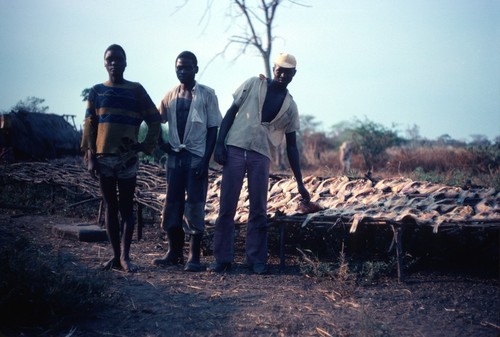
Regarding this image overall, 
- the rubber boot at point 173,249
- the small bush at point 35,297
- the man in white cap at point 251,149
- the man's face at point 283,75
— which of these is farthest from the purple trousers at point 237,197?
the small bush at point 35,297

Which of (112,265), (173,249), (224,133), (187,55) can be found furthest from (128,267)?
(187,55)

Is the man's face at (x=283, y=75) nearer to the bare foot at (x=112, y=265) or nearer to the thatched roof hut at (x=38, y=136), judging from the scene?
the bare foot at (x=112, y=265)

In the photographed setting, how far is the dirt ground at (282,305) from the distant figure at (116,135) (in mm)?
541

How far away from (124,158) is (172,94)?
0.85m

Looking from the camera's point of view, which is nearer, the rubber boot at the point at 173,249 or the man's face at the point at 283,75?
the man's face at the point at 283,75

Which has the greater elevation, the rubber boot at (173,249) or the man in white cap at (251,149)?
the man in white cap at (251,149)

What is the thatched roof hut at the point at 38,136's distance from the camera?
12.1 meters

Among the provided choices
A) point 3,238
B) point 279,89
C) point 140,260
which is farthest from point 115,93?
point 3,238

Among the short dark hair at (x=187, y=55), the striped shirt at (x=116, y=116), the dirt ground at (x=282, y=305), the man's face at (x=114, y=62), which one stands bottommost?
the dirt ground at (x=282, y=305)

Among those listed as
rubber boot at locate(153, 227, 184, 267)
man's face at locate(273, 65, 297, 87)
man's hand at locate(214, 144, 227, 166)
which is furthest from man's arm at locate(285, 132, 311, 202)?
rubber boot at locate(153, 227, 184, 267)

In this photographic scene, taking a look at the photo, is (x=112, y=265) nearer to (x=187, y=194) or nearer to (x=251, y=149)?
(x=187, y=194)

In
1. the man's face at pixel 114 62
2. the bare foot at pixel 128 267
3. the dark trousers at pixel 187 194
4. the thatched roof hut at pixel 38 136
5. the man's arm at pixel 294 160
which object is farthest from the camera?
the thatched roof hut at pixel 38 136

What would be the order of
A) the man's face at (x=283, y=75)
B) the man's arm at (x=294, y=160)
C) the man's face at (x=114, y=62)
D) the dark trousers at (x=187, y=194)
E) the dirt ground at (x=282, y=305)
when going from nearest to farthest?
the dirt ground at (x=282, y=305) < the man's face at (x=114, y=62) < the man's face at (x=283, y=75) < the dark trousers at (x=187, y=194) < the man's arm at (x=294, y=160)

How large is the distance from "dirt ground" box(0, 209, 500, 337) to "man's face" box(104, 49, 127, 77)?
1.54 metres
